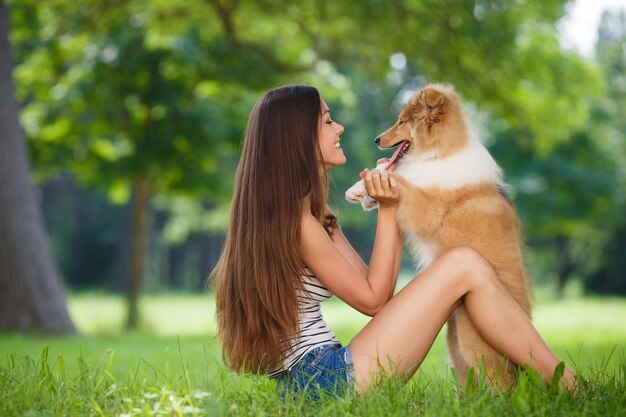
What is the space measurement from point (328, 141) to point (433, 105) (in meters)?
0.83

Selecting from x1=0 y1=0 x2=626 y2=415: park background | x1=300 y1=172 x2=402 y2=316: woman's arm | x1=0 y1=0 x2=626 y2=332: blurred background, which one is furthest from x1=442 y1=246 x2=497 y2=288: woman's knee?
x1=0 y1=0 x2=626 y2=332: blurred background

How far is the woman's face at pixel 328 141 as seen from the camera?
10.6 ft

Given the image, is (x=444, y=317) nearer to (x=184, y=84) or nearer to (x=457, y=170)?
(x=457, y=170)

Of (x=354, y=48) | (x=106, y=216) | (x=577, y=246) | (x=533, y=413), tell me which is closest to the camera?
(x=533, y=413)

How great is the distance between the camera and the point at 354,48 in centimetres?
1216

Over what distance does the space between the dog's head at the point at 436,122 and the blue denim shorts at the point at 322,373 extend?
130 centimetres

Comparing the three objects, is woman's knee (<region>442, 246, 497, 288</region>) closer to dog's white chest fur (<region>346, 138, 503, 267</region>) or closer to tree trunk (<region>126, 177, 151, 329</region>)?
dog's white chest fur (<region>346, 138, 503, 267</region>)

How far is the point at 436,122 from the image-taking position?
378 centimetres

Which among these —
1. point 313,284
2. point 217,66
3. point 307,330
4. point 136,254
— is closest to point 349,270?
point 313,284

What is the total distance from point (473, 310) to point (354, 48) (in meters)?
9.79

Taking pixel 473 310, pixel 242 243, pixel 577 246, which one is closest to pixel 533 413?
pixel 473 310

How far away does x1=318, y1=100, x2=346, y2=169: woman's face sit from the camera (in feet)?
10.6

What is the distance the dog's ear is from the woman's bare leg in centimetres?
109

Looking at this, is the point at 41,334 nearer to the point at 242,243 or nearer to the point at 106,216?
the point at 242,243
